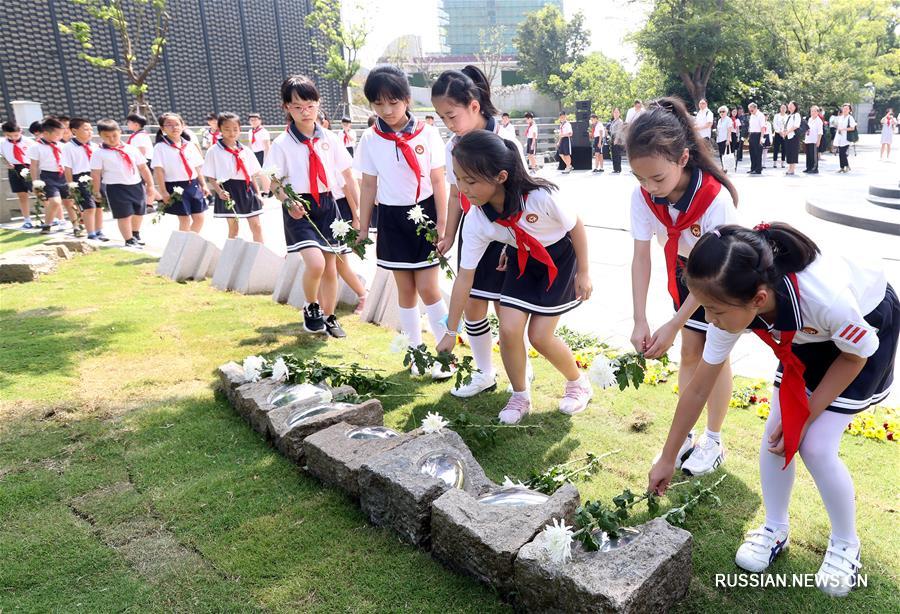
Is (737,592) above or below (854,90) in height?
below

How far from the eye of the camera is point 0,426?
344 cm

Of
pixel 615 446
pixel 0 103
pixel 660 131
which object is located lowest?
pixel 615 446

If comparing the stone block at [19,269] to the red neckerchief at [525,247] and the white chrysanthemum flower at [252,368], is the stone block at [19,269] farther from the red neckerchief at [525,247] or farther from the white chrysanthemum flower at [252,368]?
the red neckerchief at [525,247]

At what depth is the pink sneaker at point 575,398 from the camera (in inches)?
134

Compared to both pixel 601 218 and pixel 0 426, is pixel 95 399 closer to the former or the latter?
pixel 0 426

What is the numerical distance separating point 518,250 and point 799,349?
139 cm

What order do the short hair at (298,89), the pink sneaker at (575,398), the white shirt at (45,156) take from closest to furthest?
the pink sneaker at (575,398) → the short hair at (298,89) → the white shirt at (45,156)

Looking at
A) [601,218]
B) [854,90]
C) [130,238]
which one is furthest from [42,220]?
[854,90]

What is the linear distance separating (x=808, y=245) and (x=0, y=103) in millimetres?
22510

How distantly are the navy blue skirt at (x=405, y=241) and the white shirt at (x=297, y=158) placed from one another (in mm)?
942

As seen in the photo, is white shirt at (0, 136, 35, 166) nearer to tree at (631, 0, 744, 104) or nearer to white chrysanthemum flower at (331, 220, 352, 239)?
white chrysanthemum flower at (331, 220, 352, 239)

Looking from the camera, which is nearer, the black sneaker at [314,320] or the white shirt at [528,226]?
the white shirt at [528,226]

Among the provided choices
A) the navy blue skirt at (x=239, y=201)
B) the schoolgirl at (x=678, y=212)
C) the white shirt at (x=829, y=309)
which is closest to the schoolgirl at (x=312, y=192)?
the schoolgirl at (x=678, y=212)

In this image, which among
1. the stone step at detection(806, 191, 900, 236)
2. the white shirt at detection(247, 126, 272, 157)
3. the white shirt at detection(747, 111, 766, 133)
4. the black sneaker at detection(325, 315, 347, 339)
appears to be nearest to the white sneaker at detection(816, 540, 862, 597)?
the black sneaker at detection(325, 315, 347, 339)
